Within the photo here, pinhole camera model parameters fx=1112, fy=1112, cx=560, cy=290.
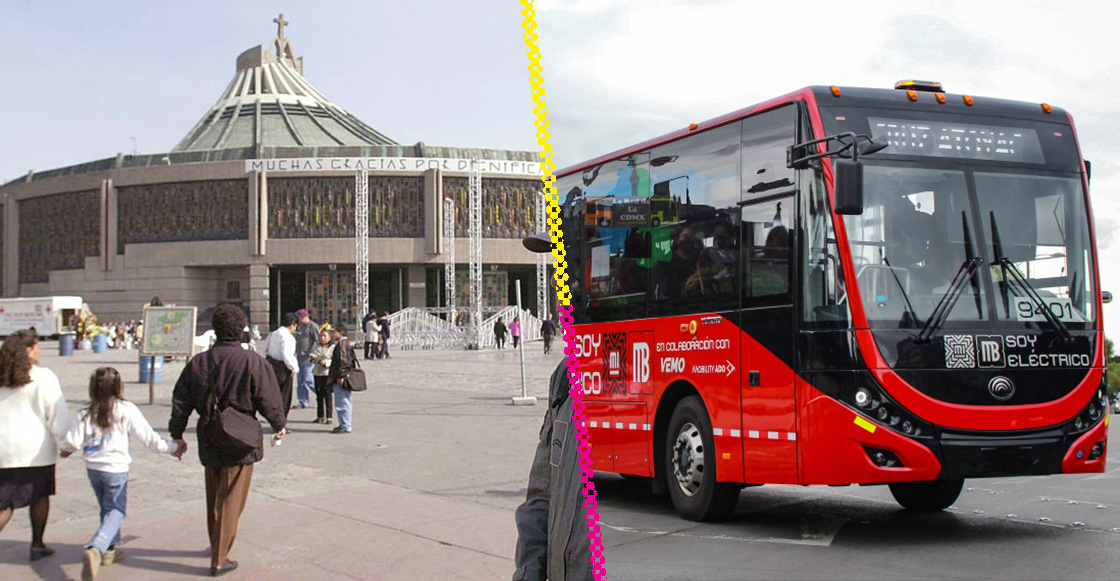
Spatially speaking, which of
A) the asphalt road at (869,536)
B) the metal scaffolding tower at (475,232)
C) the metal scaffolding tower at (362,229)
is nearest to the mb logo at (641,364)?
the asphalt road at (869,536)

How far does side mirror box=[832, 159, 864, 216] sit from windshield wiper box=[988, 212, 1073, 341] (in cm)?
125

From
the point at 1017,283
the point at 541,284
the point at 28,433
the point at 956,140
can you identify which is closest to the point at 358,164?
the point at 541,284

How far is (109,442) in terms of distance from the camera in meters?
7.40

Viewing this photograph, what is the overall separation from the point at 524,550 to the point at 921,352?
5380 millimetres

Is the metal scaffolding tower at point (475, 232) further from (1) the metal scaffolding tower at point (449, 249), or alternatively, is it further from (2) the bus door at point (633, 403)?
(2) the bus door at point (633, 403)

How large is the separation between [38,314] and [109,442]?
199ft

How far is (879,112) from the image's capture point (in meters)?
8.20

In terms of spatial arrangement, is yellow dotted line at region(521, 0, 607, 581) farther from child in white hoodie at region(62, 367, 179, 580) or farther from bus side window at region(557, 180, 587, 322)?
bus side window at region(557, 180, 587, 322)

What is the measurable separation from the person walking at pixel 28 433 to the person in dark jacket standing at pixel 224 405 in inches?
35.2

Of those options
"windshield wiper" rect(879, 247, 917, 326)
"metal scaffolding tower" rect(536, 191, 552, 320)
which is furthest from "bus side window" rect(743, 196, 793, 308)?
"metal scaffolding tower" rect(536, 191, 552, 320)

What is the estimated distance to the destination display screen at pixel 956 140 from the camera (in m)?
8.15

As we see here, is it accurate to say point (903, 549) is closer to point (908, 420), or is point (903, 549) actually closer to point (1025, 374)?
point (908, 420)

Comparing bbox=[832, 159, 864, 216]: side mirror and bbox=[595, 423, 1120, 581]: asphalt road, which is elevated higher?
bbox=[832, 159, 864, 216]: side mirror

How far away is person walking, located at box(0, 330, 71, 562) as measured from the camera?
7375 millimetres
